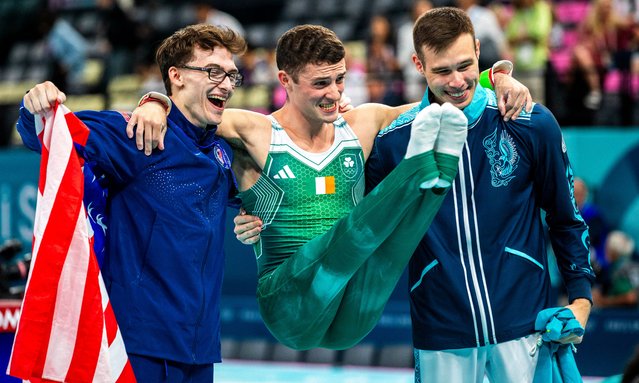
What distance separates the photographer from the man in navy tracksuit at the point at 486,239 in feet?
14.5

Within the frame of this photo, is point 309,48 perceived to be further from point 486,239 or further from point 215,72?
point 486,239

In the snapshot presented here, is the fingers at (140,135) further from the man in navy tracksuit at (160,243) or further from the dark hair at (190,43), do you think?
the dark hair at (190,43)

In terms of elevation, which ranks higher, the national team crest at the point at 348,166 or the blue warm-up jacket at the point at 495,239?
the national team crest at the point at 348,166

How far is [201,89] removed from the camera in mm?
4402

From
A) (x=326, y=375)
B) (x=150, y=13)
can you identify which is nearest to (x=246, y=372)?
(x=326, y=375)

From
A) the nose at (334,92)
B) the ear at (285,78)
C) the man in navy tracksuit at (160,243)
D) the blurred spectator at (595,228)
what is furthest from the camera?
the blurred spectator at (595,228)

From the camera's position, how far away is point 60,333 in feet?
13.3

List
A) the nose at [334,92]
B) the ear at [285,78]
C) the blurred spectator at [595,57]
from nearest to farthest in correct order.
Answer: the nose at [334,92] < the ear at [285,78] < the blurred spectator at [595,57]

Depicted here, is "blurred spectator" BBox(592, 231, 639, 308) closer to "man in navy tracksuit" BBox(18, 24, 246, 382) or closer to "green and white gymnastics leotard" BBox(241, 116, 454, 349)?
"green and white gymnastics leotard" BBox(241, 116, 454, 349)

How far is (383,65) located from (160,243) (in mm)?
7529

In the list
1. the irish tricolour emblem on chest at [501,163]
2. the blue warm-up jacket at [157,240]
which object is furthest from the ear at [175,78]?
the irish tricolour emblem on chest at [501,163]

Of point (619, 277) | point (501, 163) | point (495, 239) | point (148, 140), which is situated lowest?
point (619, 277)

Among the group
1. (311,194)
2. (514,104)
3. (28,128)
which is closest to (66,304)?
(28,128)

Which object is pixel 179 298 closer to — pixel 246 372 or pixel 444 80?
pixel 444 80
